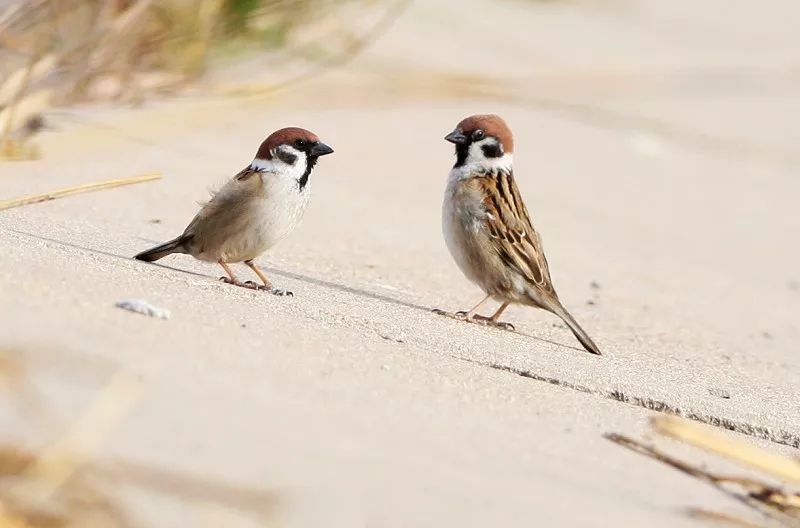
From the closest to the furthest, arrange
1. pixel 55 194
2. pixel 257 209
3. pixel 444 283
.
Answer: pixel 55 194, pixel 257 209, pixel 444 283

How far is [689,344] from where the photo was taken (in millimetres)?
5738

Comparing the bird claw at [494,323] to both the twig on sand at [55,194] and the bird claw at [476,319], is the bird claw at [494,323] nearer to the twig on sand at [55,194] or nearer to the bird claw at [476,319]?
the bird claw at [476,319]

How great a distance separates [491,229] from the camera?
615cm

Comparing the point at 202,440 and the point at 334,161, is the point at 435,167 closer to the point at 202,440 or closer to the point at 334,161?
the point at 334,161

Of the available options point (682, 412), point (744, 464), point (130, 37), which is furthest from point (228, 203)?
point (744, 464)

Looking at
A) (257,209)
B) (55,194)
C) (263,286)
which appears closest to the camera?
(55,194)

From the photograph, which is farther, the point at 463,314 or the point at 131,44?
the point at 131,44

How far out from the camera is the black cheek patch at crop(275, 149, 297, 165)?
18.2 feet

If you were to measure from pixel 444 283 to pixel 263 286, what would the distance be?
1.52 metres

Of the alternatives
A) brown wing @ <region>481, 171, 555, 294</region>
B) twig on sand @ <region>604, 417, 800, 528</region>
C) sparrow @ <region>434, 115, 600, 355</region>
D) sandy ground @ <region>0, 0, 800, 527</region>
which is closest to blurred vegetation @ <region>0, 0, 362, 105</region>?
sandy ground @ <region>0, 0, 800, 527</region>

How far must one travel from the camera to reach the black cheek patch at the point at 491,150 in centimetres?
638

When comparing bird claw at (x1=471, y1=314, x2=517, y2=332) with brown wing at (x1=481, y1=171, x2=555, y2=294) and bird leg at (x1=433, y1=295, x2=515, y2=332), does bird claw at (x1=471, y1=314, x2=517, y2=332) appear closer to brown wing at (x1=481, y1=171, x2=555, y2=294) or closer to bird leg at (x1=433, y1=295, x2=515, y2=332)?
bird leg at (x1=433, y1=295, x2=515, y2=332)

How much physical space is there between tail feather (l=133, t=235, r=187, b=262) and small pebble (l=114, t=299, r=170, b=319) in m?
1.37

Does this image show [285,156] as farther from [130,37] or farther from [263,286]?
[130,37]
